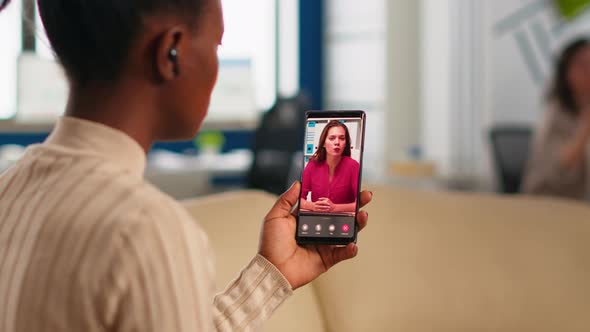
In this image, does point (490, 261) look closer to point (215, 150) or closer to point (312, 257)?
point (312, 257)

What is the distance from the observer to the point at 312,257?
76 cm

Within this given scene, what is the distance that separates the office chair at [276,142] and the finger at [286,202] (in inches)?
112

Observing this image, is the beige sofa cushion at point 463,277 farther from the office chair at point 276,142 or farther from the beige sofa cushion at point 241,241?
the office chair at point 276,142

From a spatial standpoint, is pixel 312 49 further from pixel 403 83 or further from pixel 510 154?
pixel 510 154

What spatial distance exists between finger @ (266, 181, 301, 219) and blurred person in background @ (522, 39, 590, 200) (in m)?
2.21

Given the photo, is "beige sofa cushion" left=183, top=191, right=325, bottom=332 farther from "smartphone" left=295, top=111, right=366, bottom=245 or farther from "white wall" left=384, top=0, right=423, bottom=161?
"white wall" left=384, top=0, right=423, bottom=161

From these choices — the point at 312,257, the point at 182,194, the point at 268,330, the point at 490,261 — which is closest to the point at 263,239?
the point at 312,257

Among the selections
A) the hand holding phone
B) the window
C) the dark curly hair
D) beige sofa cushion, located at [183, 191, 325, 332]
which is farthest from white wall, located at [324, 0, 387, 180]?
the hand holding phone

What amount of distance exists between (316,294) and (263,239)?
17.5 inches

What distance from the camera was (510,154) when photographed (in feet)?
12.8

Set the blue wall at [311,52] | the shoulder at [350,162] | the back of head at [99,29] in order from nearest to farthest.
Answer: the back of head at [99,29], the shoulder at [350,162], the blue wall at [311,52]

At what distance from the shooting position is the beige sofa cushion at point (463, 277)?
1170 millimetres

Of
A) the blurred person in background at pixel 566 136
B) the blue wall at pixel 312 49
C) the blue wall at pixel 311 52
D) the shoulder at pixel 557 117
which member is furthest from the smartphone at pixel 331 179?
the blue wall at pixel 312 49

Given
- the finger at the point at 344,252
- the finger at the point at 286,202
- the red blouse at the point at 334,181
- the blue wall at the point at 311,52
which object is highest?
the blue wall at the point at 311,52
